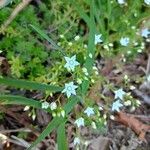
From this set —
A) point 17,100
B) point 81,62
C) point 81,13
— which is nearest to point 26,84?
point 17,100

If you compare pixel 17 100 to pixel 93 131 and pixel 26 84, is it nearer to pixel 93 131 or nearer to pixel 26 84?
pixel 26 84

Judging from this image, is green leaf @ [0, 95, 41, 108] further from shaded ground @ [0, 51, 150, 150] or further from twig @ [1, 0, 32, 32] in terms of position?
twig @ [1, 0, 32, 32]

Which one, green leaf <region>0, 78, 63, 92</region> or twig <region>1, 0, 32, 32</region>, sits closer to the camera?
green leaf <region>0, 78, 63, 92</region>

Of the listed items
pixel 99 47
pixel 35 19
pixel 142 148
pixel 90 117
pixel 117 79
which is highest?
pixel 35 19

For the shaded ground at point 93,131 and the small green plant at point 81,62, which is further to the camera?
the shaded ground at point 93,131

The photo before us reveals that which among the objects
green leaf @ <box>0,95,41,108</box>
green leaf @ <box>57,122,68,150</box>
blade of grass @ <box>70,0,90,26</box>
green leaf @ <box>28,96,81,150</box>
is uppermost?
blade of grass @ <box>70,0,90,26</box>

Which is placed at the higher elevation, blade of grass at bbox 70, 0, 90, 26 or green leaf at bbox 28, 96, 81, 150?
blade of grass at bbox 70, 0, 90, 26

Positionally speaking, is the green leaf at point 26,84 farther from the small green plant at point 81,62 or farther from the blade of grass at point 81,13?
the blade of grass at point 81,13

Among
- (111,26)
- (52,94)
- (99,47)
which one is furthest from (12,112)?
(111,26)

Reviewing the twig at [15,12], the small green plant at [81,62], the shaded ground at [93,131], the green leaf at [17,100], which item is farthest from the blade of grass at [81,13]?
the green leaf at [17,100]

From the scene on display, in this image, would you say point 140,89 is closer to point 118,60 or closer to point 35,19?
point 118,60

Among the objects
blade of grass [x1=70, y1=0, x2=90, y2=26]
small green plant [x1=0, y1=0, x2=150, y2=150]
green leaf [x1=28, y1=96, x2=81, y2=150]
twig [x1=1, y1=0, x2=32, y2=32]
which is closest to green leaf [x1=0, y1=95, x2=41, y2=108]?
small green plant [x1=0, y1=0, x2=150, y2=150]
